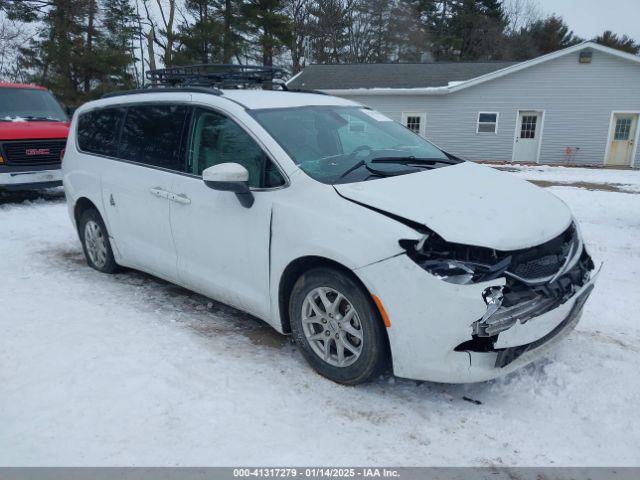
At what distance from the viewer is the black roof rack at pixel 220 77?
190 inches

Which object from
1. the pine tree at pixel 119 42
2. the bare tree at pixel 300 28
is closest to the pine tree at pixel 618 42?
the bare tree at pixel 300 28

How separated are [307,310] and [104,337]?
1.68 metres

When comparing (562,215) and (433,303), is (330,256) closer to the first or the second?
(433,303)

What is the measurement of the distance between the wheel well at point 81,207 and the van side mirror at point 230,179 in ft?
7.86

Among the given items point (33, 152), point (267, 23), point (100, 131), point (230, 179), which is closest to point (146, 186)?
point (100, 131)

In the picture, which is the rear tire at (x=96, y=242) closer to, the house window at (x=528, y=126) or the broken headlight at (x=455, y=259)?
the broken headlight at (x=455, y=259)

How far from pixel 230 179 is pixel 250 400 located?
1.43 m

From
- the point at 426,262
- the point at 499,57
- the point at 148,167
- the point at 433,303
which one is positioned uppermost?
the point at 499,57

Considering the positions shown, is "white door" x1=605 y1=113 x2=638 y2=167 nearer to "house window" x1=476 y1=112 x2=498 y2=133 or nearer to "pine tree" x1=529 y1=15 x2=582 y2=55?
"house window" x1=476 y1=112 x2=498 y2=133

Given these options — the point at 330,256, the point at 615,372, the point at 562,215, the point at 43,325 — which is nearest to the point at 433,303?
the point at 330,256

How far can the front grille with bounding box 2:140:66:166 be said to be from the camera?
8.84 meters

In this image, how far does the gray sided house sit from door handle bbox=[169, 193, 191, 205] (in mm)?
18004

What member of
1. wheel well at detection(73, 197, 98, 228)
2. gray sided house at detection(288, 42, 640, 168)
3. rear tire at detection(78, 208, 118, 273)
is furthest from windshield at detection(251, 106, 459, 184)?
gray sided house at detection(288, 42, 640, 168)

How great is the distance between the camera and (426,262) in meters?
2.82
